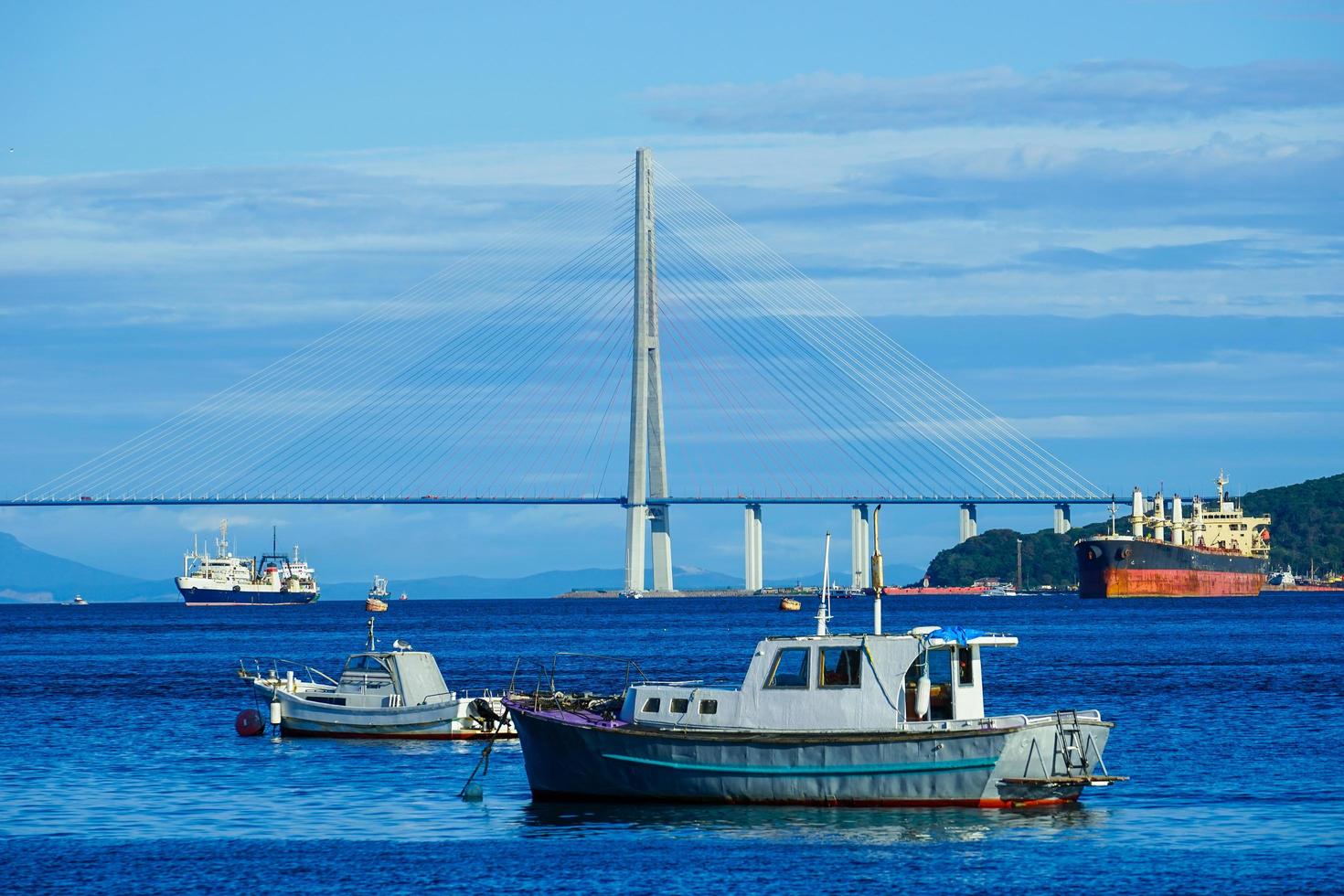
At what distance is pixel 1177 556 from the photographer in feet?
546

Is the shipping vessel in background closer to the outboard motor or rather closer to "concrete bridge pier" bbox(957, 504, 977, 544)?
"concrete bridge pier" bbox(957, 504, 977, 544)

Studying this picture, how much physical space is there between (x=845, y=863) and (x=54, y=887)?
10422 millimetres

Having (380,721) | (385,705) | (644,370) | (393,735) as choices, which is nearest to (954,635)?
(393,735)

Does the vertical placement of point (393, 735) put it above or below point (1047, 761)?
below

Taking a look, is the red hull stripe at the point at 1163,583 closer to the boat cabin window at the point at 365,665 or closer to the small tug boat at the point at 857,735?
the boat cabin window at the point at 365,665

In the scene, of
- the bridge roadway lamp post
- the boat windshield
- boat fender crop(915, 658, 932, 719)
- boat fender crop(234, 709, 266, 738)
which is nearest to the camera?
boat fender crop(915, 658, 932, 719)

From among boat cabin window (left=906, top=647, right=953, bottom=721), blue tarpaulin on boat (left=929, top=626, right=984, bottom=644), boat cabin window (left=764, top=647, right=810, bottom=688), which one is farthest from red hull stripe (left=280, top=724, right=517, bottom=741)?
blue tarpaulin on boat (left=929, top=626, right=984, bottom=644)

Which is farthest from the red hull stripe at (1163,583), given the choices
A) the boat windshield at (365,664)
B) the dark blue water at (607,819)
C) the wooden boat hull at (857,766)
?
the wooden boat hull at (857,766)

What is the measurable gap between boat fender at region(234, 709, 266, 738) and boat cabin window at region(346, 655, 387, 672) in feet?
7.60

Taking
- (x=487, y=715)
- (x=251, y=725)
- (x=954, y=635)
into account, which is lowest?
(x=251, y=725)

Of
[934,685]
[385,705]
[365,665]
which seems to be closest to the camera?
[934,685]

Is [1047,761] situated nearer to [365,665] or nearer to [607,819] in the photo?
[607,819]

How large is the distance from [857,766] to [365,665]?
747 inches

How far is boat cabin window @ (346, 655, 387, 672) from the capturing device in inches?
1784
